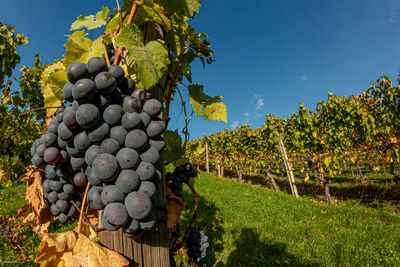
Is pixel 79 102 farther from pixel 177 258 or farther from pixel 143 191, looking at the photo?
pixel 177 258

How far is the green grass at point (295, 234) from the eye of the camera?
4.02 meters

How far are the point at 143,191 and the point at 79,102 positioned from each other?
1.17ft

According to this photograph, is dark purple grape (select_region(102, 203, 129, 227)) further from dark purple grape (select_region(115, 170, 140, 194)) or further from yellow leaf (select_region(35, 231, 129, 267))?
yellow leaf (select_region(35, 231, 129, 267))

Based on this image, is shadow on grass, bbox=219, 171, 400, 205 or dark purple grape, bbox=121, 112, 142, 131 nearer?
dark purple grape, bbox=121, 112, 142, 131

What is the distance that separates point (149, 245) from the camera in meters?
0.82

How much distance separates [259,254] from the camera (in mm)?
4266

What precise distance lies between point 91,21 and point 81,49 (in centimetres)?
32

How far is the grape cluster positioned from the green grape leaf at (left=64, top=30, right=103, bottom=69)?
24 centimetres

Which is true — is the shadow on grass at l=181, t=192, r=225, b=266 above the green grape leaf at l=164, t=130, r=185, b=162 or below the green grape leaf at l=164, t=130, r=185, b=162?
below

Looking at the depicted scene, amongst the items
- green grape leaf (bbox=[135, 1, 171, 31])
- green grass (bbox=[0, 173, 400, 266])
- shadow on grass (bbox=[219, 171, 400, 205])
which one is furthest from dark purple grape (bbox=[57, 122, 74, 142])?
shadow on grass (bbox=[219, 171, 400, 205])

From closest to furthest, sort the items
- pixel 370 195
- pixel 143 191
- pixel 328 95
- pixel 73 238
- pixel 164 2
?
pixel 143 191, pixel 73 238, pixel 164 2, pixel 328 95, pixel 370 195

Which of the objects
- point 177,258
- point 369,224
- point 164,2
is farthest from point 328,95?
point 164,2

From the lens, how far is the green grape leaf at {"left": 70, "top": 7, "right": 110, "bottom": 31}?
114 centimetres

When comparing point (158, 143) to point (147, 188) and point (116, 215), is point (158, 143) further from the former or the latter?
point (116, 215)
